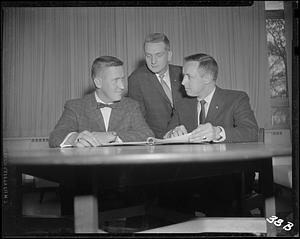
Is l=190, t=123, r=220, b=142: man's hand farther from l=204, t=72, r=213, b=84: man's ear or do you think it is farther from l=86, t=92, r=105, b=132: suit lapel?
l=86, t=92, r=105, b=132: suit lapel

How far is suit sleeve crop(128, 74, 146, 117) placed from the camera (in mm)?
1986

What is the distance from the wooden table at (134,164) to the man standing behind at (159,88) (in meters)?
0.13

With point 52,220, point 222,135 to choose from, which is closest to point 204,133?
point 222,135

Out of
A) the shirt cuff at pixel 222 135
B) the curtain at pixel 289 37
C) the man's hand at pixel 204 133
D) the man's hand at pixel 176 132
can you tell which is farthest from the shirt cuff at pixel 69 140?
the curtain at pixel 289 37

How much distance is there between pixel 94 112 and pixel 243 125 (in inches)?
25.1

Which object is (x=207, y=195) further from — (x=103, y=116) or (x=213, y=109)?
(x=103, y=116)

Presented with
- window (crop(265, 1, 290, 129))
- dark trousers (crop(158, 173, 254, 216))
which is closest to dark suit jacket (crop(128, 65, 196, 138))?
dark trousers (crop(158, 173, 254, 216))

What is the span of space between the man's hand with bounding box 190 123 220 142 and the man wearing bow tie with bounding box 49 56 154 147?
0.18 meters

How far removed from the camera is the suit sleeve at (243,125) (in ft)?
6.43

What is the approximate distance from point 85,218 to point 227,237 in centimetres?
59

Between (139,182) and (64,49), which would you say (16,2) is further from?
(139,182)

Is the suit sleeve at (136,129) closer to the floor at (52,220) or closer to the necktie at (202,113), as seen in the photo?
the necktie at (202,113)

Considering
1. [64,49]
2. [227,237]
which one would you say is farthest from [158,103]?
[227,237]

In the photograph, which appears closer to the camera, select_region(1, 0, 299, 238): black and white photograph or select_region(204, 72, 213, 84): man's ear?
select_region(1, 0, 299, 238): black and white photograph
